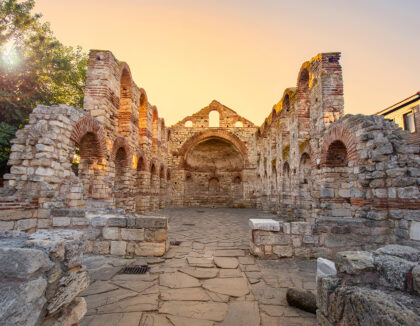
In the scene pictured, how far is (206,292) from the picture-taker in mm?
2955

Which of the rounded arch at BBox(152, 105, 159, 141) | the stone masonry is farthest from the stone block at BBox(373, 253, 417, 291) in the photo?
the rounded arch at BBox(152, 105, 159, 141)

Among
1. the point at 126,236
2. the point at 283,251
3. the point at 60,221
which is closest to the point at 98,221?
the point at 126,236

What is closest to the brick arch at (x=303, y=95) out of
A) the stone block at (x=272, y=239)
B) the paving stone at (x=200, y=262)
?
the stone block at (x=272, y=239)

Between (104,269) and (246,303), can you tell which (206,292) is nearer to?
(246,303)

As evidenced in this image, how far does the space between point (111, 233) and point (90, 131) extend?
4133 mm

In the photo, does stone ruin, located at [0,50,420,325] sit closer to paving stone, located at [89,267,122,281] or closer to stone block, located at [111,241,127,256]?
stone block, located at [111,241,127,256]

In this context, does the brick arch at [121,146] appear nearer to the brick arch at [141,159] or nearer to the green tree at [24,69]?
the brick arch at [141,159]

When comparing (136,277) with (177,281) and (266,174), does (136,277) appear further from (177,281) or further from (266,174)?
(266,174)

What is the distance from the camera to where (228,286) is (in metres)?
3.14

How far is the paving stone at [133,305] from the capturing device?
2493 millimetres

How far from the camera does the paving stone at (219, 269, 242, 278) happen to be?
353 centimetres

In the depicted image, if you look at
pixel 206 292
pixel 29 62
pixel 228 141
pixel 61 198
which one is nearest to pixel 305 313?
pixel 206 292

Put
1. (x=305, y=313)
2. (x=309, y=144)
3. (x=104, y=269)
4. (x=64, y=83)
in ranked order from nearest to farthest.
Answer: (x=305, y=313) < (x=104, y=269) < (x=309, y=144) < (x=64, y=83)

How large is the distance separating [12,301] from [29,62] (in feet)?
47.6
